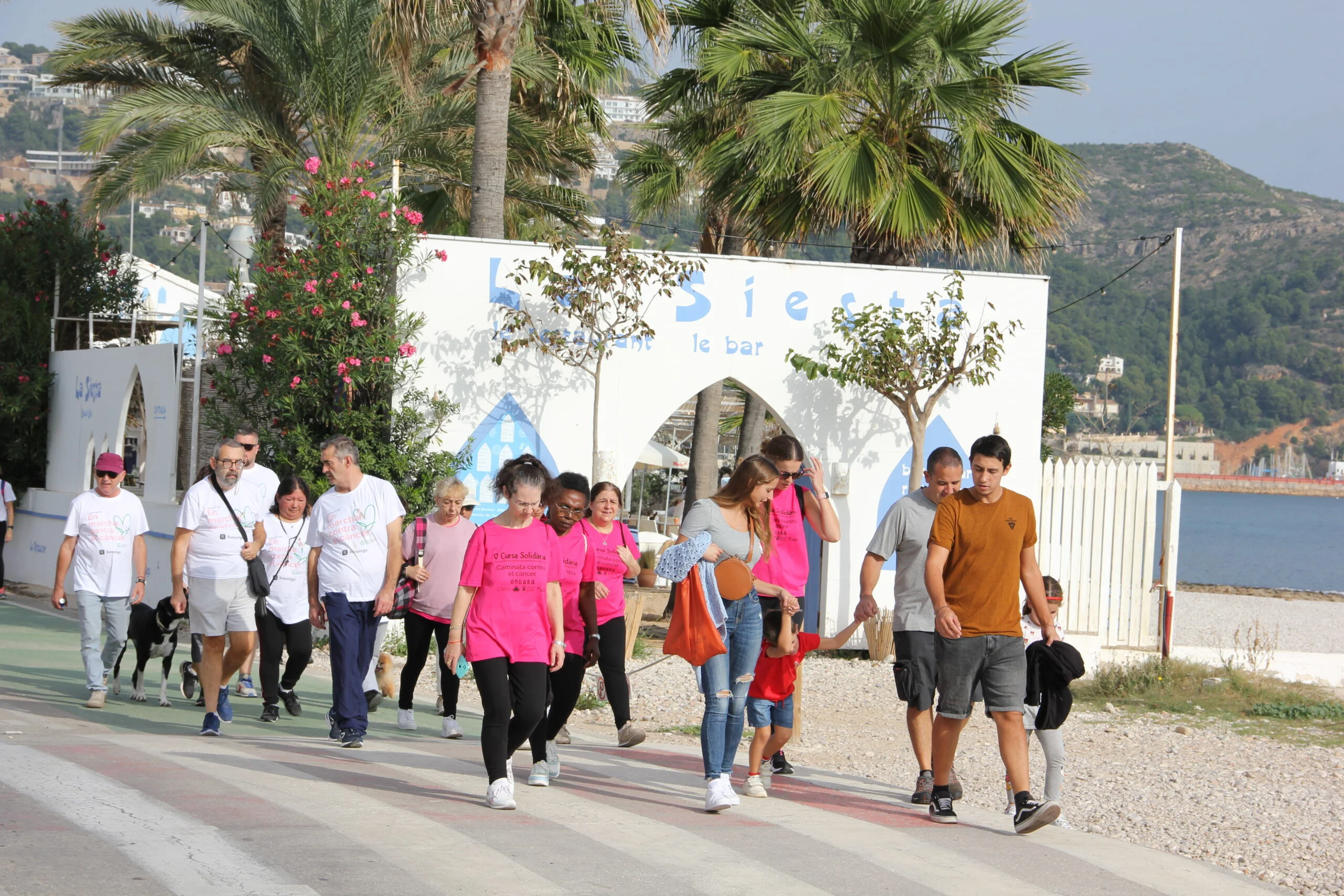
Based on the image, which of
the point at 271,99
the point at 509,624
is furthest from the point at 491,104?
the point at 509,624

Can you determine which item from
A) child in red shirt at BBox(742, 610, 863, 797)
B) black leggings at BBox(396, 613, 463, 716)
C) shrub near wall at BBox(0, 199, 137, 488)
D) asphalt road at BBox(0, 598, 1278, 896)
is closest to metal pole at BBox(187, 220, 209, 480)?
shrub near wall at BBox(0, 199, 137, 488)

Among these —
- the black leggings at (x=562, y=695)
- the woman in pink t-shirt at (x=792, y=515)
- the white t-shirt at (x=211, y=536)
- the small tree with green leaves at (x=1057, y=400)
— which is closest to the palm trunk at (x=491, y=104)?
the white t-shirt at (x=211, y=536)

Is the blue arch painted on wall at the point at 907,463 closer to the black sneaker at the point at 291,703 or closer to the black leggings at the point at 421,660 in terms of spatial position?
the black leggings at the point at 421,660

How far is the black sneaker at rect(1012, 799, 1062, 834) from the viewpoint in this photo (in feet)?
21.8

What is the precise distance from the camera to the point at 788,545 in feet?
25.4

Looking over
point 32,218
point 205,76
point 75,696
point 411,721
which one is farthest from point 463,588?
point 32,218

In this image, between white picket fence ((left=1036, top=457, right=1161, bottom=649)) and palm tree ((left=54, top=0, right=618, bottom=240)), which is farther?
palm tree ((left=54, top=0, right=618, bottom=240))

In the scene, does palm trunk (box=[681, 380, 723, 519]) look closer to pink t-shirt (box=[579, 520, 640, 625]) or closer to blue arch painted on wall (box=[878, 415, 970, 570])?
blue arch painted on wall (box=[878, 415, 970, 570])

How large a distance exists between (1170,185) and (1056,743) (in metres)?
179

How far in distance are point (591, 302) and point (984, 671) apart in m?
7.95

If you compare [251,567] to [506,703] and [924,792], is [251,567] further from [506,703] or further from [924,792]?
[924,792]

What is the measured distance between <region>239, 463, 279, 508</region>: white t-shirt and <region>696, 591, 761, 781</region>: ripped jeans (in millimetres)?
3593

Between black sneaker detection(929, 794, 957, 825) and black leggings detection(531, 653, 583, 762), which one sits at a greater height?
black leggings detection(531, 653, 583, 762)

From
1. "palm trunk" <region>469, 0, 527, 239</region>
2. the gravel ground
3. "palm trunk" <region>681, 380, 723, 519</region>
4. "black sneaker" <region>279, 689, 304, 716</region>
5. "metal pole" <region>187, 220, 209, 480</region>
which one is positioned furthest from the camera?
the gravel ground
